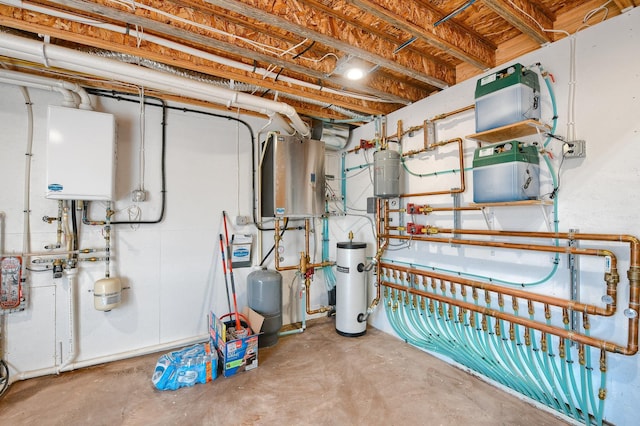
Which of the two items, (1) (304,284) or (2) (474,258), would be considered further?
(1) (304,284)

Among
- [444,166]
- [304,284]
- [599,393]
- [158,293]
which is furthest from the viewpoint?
[304,284]

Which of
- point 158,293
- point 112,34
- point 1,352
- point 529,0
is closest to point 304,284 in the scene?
point 158,293

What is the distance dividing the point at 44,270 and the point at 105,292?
21.8 inches

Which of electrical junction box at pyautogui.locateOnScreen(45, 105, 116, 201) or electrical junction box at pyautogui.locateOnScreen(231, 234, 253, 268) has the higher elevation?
electrical junction box at pyautogui.locateOnScreen(45, 105, 116, 201)

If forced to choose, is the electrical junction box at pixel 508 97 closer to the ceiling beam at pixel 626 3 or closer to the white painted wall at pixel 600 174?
the white painted wall at pixel 600 174

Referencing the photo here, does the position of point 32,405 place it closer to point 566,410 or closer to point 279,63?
point 279,63

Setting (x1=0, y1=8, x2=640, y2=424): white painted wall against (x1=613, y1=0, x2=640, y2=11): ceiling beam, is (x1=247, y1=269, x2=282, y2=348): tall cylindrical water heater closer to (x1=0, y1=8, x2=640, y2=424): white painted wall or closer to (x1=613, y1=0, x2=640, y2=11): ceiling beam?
(x1=0, y1=8, x2=640, y2=424): white painted wall

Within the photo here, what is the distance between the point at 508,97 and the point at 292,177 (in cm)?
206

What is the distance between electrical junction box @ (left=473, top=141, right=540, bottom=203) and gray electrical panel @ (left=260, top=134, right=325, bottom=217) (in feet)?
5.73

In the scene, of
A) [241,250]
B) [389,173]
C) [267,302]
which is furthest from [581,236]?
[241,250]

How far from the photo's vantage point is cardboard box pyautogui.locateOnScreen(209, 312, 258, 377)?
243 cm

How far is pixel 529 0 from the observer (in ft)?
6.14

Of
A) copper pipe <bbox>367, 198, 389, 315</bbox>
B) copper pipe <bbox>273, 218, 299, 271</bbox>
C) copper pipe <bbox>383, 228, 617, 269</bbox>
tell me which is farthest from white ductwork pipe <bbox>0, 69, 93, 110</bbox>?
copper pipe <bbox>383, 228, 617, 269</bbox>

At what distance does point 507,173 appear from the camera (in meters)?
1.91
